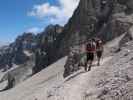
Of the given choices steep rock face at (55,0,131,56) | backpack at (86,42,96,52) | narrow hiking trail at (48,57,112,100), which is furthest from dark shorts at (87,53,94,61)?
steep rock face at (55,0,131,56)

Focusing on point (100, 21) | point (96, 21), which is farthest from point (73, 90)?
point (96, 21)

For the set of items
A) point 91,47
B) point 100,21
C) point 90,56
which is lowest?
point 90,56

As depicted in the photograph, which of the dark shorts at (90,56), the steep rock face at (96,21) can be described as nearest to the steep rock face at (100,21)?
the steep rock face at (96,21)

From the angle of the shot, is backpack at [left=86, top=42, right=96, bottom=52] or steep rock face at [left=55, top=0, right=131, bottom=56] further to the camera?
steep rock face at [left=55, top=0, right=131, bottom=56]

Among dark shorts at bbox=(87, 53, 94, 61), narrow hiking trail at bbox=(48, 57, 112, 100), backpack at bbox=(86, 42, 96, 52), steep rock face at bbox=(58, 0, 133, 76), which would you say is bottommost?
narrow hiking trail at bbox=(48, 57, 112, 100)

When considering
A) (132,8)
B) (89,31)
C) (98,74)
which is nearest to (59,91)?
(98,74)

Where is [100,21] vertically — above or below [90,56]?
above

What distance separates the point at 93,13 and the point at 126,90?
7906cm

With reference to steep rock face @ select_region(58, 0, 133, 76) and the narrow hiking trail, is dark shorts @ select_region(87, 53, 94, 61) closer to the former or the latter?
the narrow hiking trail

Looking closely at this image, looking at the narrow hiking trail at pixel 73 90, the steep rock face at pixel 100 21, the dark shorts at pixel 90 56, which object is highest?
the steep rock face at pixel 100 21

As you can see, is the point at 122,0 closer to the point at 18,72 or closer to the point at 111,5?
the point at 111,5

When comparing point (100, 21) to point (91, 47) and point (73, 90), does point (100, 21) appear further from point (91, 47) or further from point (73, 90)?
point (73, 90)

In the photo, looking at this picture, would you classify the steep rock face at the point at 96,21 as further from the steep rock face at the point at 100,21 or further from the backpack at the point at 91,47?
the backpack at the point at 91,47

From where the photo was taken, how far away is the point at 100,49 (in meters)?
23.2
